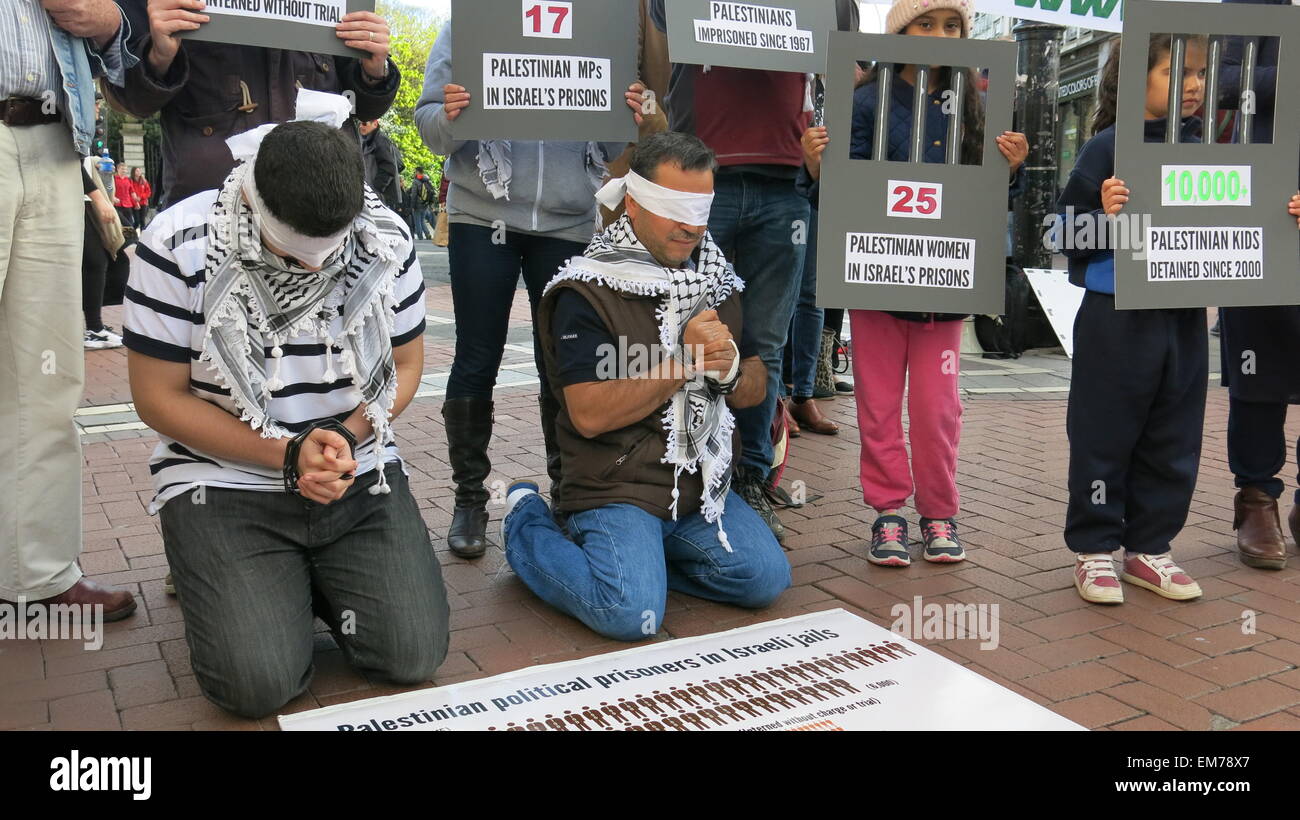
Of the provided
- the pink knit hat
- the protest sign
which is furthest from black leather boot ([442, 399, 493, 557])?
the protest sign

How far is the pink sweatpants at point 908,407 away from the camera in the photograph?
13.3ft

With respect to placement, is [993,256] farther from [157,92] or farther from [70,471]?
[70,471]

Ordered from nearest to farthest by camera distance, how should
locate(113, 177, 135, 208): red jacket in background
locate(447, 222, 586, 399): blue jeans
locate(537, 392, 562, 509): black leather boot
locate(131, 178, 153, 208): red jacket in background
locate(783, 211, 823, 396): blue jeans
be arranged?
1. locate(447, 222, 586, 399): blue jeans
2. locate(537, 392, 562, 509): black leather boot
3. locate(783, 211, 823, 396): blue jeans
4. locate(113, 177, 135, 208): red jacket in background
5. locate(131, 178, 153, 208): red jacket in background

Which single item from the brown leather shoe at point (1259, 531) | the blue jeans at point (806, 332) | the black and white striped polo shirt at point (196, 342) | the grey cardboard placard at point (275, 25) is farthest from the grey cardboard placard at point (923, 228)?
the blue jeans at point (806, 332)

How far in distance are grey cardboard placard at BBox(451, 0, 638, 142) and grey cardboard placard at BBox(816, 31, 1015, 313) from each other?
2.52 feet

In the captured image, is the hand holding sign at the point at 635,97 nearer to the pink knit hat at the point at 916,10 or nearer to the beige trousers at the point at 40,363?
the pink knit hat at the point at 916,10

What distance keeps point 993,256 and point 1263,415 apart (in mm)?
1178

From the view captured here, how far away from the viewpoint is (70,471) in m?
3.43

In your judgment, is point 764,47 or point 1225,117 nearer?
point 1225,117

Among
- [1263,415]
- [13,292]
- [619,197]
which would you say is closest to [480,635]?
[619,197]

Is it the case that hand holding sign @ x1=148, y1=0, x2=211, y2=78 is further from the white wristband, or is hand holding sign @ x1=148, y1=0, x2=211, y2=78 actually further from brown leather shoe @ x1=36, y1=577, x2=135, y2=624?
the white wristband

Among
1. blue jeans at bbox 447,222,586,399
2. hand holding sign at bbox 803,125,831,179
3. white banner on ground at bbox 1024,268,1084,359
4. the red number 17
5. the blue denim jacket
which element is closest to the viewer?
the blue denim jacket

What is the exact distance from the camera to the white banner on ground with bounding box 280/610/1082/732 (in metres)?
2.82

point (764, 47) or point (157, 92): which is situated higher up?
point (764, 47)
